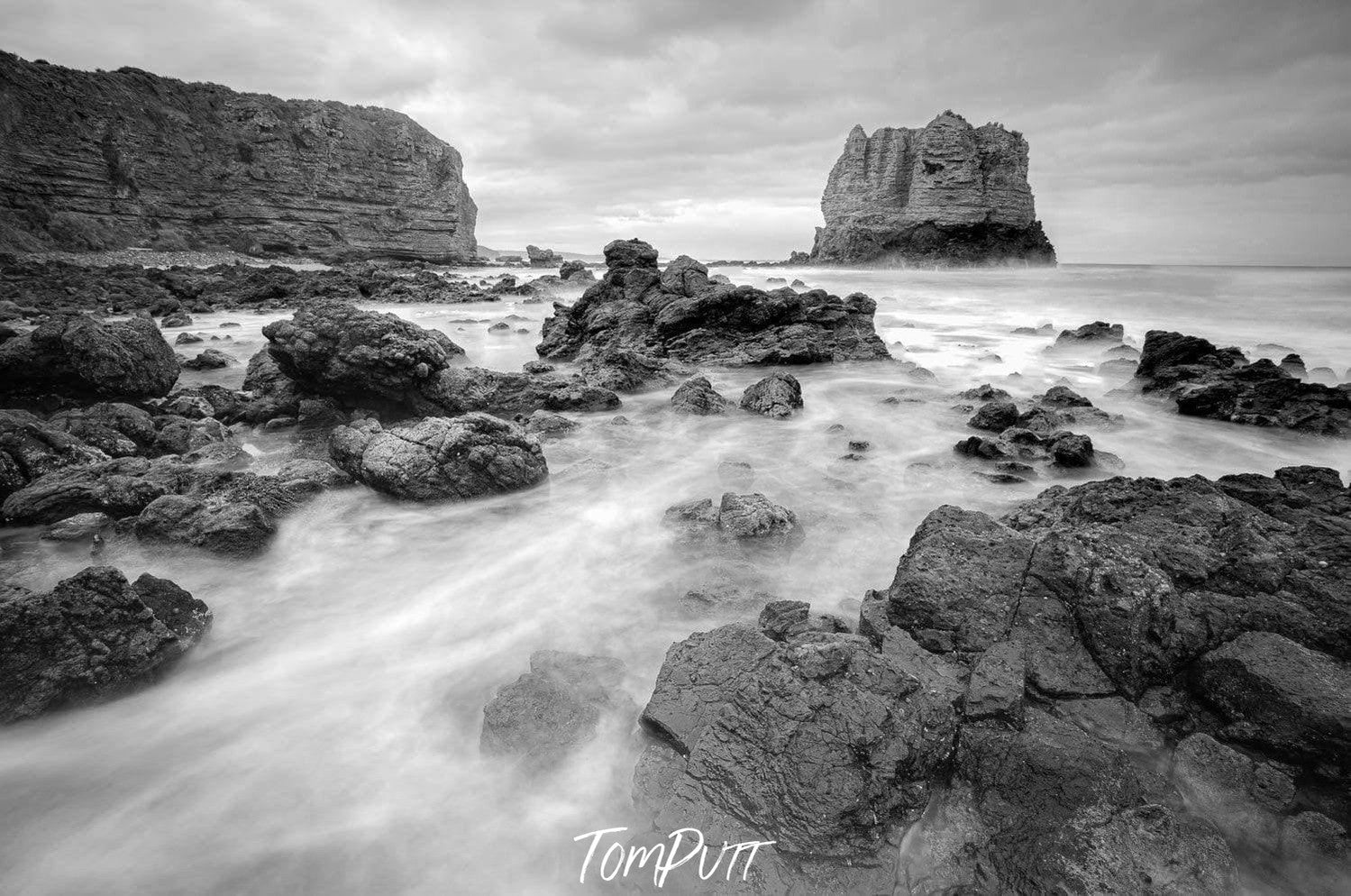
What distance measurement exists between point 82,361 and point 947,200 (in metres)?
67.1

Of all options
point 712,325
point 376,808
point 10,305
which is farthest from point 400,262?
point 376,808

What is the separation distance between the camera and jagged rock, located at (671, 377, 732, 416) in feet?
30.4

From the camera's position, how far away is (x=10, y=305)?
16.2 meters

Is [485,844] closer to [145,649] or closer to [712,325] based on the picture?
[145,649]

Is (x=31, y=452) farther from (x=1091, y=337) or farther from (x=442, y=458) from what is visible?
(x=1091, y=337)

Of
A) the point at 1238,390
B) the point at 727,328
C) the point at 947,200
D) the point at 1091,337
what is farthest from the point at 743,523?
the point at 947,200

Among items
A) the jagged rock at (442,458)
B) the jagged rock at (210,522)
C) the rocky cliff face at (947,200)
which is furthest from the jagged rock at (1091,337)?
the rocky cliff face at (947,200)

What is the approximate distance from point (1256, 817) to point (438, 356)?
872 cm

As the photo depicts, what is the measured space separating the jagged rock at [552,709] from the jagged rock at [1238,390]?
9.67m

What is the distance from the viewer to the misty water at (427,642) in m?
2.60

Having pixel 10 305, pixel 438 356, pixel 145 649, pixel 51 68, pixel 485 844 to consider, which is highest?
pixel 51 68

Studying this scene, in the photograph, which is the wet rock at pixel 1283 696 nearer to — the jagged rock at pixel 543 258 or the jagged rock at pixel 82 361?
the jagged rock at pixel 82 361

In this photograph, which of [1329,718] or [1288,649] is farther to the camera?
[1288,649]

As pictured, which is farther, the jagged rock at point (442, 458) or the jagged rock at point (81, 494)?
the jagged rock at point (442, 458)
